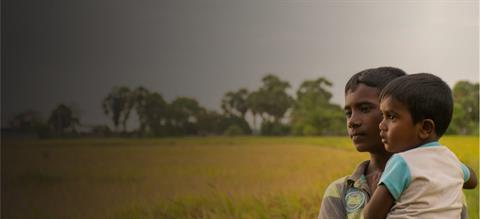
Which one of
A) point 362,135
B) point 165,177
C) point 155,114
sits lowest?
point 165,177

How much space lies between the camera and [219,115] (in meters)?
2.33

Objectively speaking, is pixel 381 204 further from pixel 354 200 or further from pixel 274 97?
pixel 274 97

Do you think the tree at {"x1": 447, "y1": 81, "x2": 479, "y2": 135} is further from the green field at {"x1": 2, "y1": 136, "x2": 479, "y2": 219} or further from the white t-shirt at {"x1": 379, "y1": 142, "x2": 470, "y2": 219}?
the white t-shirt at {"x1": 379, "y1": 142, "x2": 470, "y2": 219}

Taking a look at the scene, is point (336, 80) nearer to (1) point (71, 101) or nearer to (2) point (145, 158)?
(2) point (145, 158)

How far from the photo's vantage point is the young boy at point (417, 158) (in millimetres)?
1049

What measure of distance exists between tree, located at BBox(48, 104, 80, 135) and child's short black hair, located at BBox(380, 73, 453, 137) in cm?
127

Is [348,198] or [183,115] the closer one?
[348,198]

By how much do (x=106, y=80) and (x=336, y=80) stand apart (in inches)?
38.8

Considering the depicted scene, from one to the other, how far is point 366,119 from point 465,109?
2.26m

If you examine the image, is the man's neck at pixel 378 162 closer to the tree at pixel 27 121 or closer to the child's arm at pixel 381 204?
the child's arm at pixel 381 204

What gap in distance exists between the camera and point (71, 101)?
2082 millimetres

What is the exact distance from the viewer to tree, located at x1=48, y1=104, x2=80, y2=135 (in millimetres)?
2064

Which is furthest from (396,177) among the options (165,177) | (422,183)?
(165,177)

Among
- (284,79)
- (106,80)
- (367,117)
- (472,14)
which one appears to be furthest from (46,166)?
(472,14)
